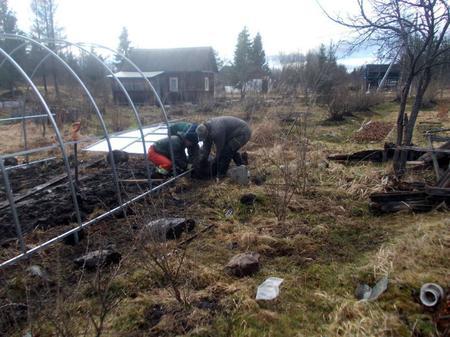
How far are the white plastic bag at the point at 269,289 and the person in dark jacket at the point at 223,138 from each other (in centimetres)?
401

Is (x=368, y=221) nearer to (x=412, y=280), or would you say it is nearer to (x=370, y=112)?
(x=412, y=280)

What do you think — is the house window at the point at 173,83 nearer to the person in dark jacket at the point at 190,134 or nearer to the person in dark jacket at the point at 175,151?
the person in dark jacket at the point at 190,134

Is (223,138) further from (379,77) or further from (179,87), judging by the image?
(379,77)

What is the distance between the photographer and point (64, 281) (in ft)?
13.6

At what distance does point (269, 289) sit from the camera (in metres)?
3.73

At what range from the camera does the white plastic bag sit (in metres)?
3.64

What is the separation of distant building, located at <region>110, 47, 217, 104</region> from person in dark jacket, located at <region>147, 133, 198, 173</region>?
2071cm

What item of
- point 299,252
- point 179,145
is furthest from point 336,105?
point 299,252

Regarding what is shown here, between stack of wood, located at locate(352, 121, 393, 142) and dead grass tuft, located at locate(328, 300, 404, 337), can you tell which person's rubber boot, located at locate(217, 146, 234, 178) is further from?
stack of wood, located at locate(352, 121, 393, 142)

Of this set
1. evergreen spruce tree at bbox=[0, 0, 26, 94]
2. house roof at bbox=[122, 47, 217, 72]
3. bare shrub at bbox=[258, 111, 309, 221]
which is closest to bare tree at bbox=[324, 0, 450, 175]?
bare shrub at bbox=[258, 111, 309, 221]

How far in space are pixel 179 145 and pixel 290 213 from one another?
3.09m

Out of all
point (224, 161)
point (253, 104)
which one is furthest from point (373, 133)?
point (224, 161)

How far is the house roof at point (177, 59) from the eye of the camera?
32.1 m

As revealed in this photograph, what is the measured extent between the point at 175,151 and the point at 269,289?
4.71m
